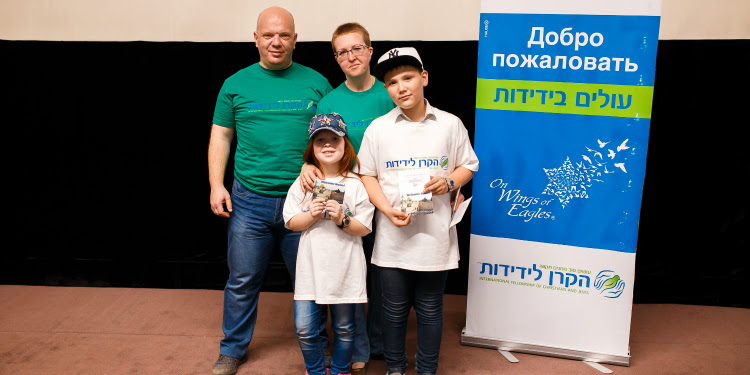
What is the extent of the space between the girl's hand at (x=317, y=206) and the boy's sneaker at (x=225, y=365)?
0.99 m

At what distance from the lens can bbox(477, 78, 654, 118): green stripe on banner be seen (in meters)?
2.56

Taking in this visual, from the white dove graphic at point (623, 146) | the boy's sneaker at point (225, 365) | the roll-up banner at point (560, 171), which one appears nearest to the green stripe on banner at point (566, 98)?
the roll-up banner at point (560, 171)

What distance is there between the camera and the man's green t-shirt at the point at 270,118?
248cm

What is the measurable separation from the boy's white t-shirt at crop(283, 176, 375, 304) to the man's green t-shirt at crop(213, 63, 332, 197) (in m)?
0.26

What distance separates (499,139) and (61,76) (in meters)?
2.79

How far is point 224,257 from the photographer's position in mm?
3820

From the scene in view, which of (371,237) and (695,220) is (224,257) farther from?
(695,220)

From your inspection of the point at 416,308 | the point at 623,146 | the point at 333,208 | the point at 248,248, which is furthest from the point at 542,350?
the point at 248,248

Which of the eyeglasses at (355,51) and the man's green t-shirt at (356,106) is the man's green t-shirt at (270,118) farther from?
the eyeglasses at (355,51)

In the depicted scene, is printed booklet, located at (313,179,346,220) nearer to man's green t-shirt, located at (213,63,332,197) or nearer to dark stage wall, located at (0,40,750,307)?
man's green t-shirt, located at (213,63,332,197)

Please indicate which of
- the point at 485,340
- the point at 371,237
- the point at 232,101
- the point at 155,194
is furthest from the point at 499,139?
the point at 155,194

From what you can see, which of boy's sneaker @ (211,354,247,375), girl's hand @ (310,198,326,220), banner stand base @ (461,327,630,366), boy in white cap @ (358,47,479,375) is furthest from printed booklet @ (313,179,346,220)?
banner stand base @ (461,327,630,366)

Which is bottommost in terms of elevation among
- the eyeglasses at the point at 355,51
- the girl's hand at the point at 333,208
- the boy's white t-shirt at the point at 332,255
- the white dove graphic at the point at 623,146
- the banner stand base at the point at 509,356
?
the banner stand base at the point at 509,356

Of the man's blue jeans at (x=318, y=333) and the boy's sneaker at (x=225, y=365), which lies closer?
the man's blue jeans at (x=318, y=333)
